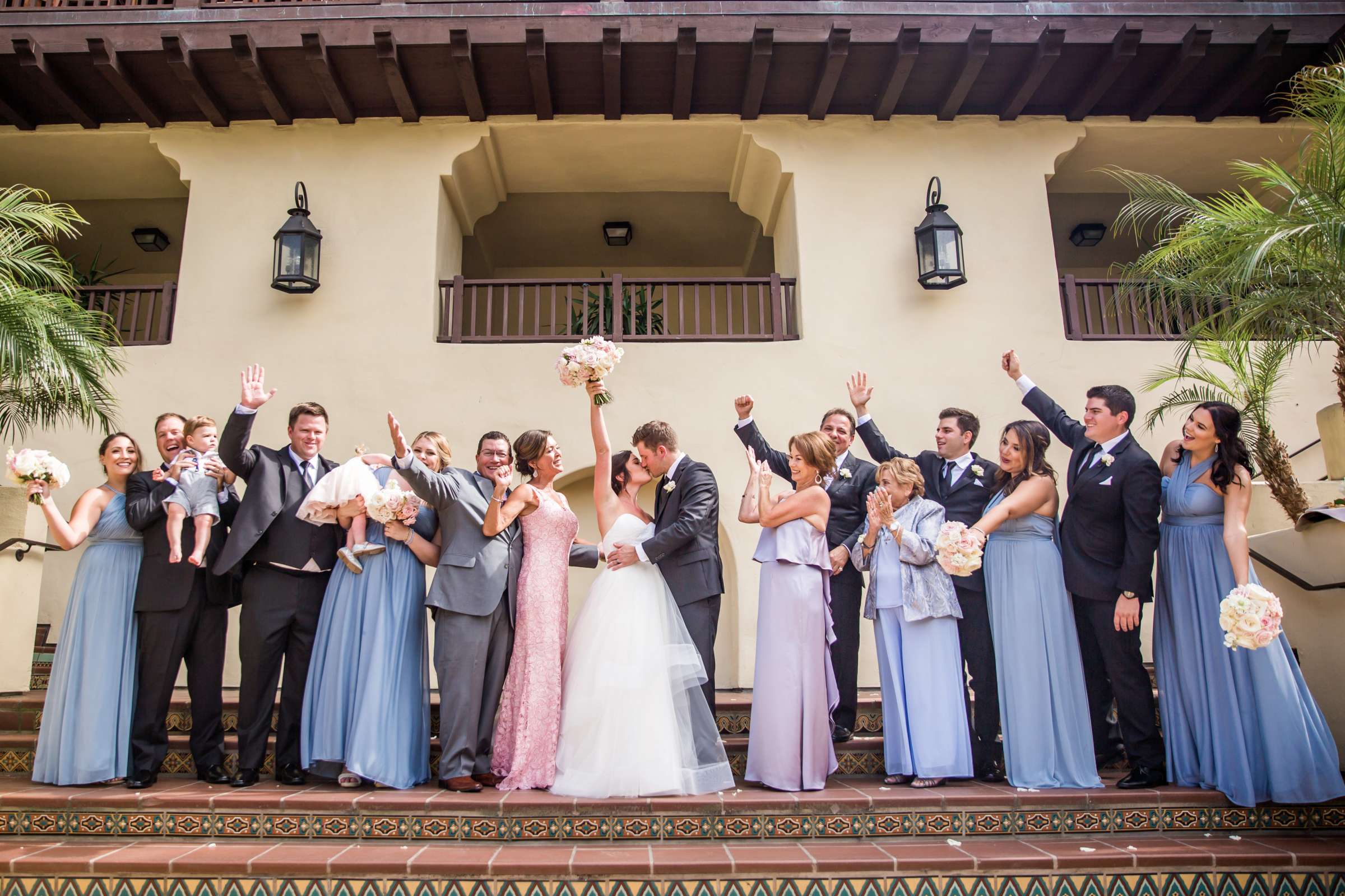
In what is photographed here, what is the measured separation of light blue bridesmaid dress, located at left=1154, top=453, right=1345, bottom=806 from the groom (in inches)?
90.6

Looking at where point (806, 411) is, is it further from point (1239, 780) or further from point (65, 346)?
point (65, 346)

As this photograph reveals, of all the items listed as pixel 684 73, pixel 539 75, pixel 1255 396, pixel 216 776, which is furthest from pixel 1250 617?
pixel 539 75

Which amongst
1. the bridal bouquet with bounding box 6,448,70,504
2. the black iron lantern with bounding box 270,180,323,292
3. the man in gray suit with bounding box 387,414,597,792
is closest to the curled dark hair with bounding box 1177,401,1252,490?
the man in gray suit with bounding box 387,414,597,792

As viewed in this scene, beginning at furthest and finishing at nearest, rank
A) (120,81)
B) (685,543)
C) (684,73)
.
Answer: (684,73) < (120,81) < (685,543)

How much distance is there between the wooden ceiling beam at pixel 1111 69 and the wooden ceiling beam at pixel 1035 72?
1.39 feet

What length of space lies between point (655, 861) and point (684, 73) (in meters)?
6.81

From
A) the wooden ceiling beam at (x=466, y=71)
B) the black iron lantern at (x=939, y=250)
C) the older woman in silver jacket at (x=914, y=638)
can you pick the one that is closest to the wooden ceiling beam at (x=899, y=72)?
the black iron lantern at (x=939, y=250)

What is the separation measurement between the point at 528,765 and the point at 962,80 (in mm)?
7043

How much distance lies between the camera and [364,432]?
8.20m

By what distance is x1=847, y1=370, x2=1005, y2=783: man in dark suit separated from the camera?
5.08 m

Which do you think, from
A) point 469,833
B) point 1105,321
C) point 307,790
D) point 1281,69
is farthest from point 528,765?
point 1281,69

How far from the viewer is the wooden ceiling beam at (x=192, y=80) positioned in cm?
800

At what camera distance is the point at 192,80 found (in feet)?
26.9

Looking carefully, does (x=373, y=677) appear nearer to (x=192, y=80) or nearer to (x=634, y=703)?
(x=634, y=703)
